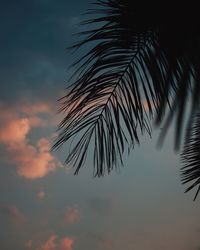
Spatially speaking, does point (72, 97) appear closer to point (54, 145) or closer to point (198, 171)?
point (54, 145)

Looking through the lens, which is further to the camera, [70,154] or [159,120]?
[70,154]

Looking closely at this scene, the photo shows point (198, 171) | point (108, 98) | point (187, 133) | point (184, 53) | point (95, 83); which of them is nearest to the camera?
point (187, 133)

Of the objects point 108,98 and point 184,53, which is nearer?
point 184,53

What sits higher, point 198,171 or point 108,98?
point 198,171

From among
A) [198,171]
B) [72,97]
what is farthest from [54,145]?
[198,171]

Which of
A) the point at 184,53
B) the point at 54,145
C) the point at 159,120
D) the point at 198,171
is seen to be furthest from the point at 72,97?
the point at 198,171

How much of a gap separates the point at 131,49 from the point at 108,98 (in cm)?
22

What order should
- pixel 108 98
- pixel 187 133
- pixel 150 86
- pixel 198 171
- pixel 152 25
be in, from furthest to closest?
pixel 198 171 → pixel 108 98 → pixel 150 86 → pixel 152 25 → pixel 187 133

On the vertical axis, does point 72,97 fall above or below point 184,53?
above

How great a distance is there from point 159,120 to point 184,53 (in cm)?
26

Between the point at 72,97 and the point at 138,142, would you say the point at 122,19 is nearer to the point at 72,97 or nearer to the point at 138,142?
the point at 72,97

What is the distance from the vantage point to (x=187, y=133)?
1.99 ft

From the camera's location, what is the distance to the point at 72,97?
1.25 meters

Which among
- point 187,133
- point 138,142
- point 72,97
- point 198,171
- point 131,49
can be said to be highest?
point 198,171
